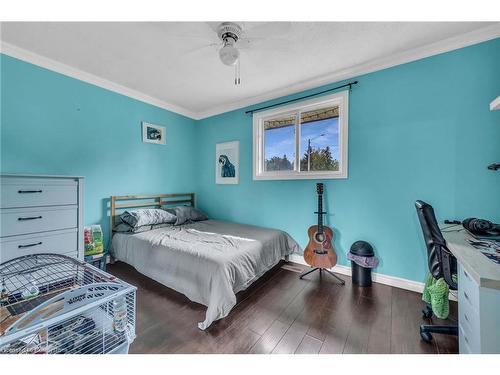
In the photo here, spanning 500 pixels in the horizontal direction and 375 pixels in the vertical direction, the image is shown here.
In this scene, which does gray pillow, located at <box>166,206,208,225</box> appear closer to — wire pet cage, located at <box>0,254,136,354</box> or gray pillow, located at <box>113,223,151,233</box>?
gray pillow, located at <box>113,223,151,233</box>

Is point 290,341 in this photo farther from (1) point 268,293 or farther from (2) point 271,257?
(2) point 271,257

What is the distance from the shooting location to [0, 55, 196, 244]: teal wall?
2.02 m

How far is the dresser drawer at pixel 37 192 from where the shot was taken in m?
1.59

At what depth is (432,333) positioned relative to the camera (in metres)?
1.49

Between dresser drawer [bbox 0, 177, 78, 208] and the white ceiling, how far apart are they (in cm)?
134

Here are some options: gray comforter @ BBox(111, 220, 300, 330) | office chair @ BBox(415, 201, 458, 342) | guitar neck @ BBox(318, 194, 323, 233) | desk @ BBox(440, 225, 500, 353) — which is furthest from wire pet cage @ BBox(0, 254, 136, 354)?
guitar neck @ BBox(318, 194, 323, 233)

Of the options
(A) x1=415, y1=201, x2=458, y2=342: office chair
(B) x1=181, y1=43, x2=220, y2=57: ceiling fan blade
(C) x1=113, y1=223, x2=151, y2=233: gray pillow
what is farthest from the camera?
(C) x1=113, y1=223, x2=151, y2=233: gray pillow

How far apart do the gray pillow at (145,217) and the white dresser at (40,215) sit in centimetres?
68

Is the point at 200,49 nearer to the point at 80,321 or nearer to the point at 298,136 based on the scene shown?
the point at 298,136

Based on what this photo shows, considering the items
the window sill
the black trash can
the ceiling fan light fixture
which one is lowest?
the black trash can

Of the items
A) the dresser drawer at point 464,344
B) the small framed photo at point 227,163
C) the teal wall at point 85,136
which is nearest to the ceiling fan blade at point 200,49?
the teal wall at point 85,136

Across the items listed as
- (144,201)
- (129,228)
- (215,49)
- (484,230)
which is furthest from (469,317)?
(144,201)

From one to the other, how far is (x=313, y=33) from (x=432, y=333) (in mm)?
2629

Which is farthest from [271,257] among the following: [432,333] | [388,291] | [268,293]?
[432,333]
